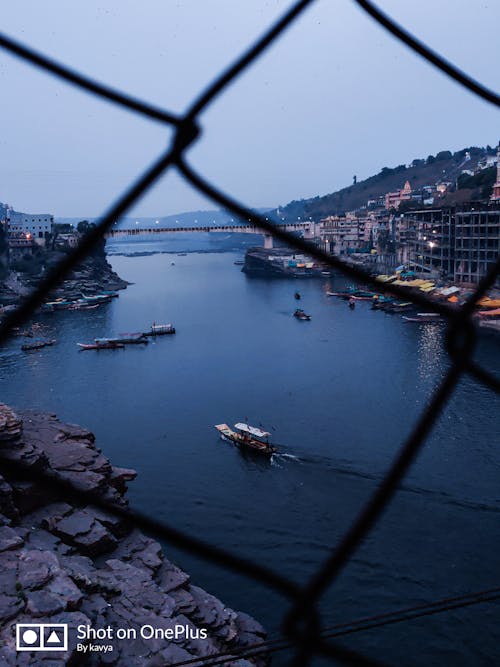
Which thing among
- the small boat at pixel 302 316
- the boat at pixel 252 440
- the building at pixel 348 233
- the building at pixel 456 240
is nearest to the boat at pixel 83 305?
the small boat at pixel 302 316

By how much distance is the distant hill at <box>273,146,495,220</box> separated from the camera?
46.9 m

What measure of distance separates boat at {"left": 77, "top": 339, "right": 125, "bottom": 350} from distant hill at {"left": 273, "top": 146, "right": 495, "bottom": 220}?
36.6m

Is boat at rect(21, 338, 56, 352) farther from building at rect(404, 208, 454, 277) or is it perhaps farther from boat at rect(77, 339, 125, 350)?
building at rect(404, 208, 454, 277)

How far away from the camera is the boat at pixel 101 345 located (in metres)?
14.1

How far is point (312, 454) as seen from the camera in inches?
283

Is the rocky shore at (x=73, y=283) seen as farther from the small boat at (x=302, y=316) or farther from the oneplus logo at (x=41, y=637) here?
the oneplus logo at (x=41, y=637)

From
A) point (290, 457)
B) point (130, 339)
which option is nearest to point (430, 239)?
point (130, 339)

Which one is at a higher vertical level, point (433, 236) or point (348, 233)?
point (348, 233)

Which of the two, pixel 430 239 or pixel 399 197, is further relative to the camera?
pixel 399 197

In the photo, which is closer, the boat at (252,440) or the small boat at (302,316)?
the boat at (252,440)

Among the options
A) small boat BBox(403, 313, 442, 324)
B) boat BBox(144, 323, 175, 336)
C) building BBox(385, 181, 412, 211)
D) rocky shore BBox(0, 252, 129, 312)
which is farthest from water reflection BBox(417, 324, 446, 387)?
building BBox(385, 181, 412, 211)

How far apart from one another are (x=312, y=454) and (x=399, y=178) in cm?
4726

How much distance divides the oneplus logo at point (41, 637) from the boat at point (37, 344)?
37.3ft

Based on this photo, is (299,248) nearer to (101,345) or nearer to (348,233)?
(101,345)
